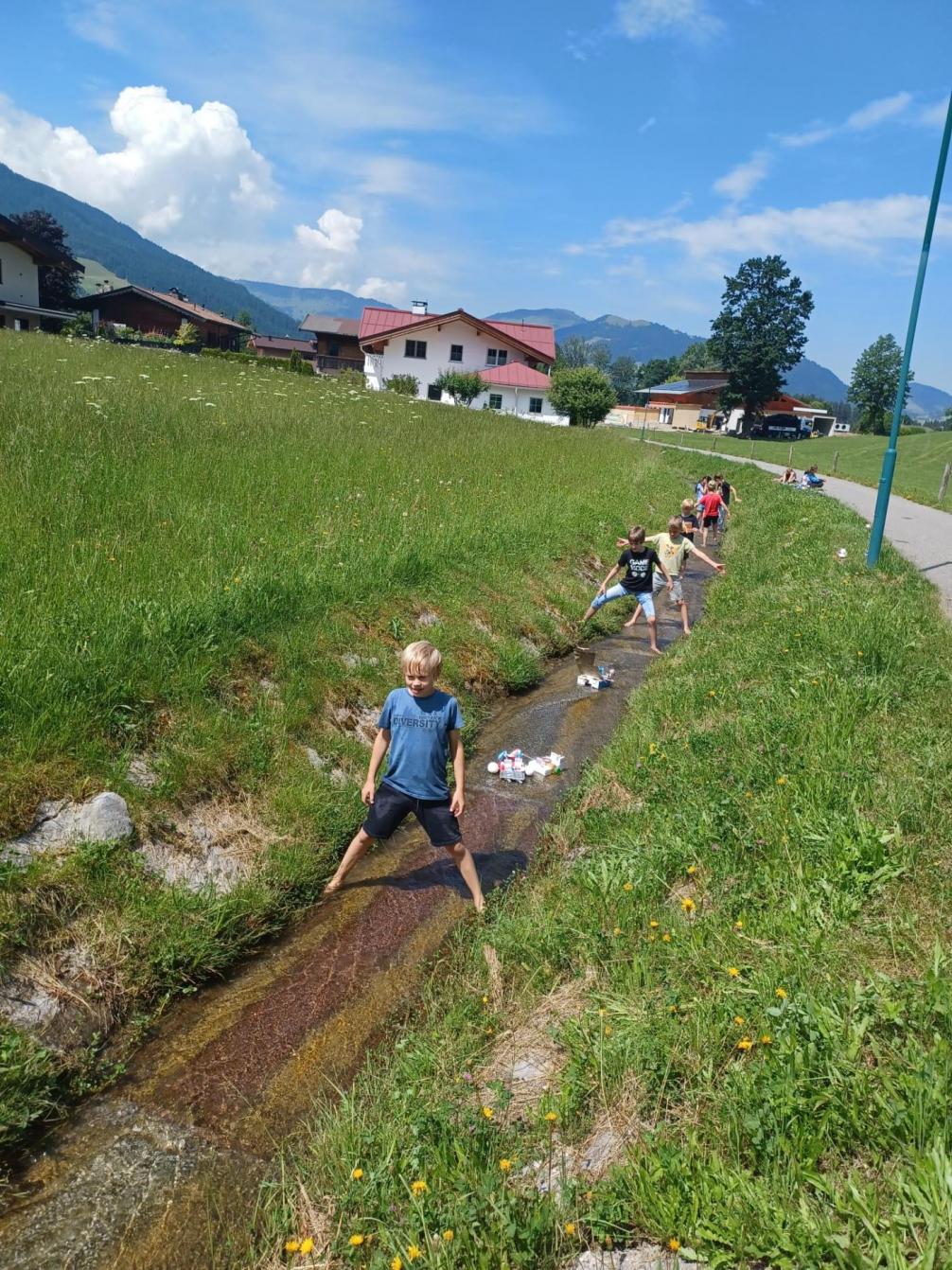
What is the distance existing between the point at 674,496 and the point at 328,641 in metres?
18.8

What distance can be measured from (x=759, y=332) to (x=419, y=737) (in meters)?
87.8

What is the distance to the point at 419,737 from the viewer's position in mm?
5129

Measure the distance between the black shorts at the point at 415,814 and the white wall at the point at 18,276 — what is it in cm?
5827

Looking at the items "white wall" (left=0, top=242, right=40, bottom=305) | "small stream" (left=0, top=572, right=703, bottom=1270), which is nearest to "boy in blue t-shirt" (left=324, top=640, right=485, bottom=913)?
"small stream" (left=0, top=572, right=703, bottom=1270)

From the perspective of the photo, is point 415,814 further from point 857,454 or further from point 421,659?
point 857,454

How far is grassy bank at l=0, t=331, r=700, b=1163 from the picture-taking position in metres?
4.43

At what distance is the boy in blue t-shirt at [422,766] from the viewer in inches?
201

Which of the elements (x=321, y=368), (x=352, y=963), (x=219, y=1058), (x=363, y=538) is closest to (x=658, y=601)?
(x=363, y=538)

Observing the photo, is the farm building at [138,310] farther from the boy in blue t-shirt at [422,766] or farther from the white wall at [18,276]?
the boy in blue t-shirt at [422,766]

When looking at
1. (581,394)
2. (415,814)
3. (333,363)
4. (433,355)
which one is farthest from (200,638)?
(333,363)

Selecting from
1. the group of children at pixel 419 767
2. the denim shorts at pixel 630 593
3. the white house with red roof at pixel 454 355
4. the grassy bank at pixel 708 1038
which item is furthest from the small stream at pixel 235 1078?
the white house with red roof at pixel 454 355

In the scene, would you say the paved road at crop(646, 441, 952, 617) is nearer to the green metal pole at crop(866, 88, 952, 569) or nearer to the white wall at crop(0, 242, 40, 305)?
the green metal pole at crop(866, 88, 952, 569)

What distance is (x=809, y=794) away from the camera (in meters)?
5.21

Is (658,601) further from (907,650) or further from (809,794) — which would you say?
(809,794)
